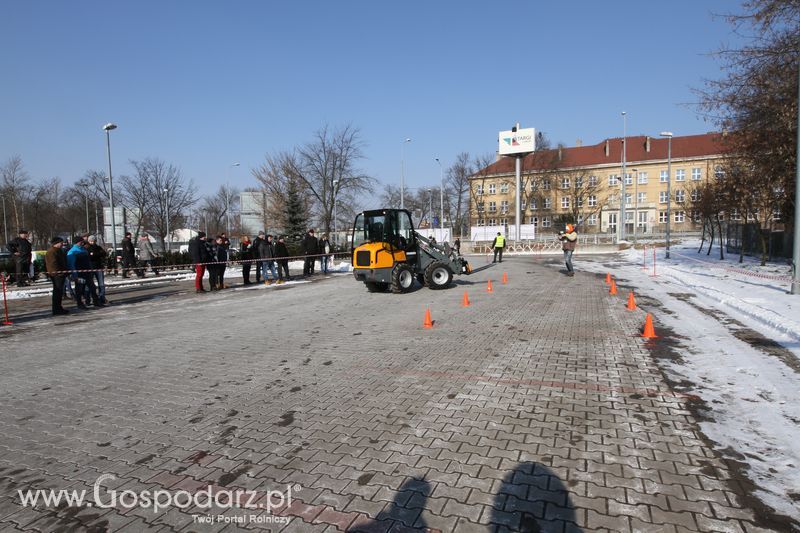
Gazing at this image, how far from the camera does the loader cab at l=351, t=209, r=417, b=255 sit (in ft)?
45.5

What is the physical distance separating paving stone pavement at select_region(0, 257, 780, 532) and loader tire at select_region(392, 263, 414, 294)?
5.31m

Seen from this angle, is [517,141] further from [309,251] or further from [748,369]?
[748,369]

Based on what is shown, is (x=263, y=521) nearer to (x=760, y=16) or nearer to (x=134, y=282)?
(x=760, y=16)

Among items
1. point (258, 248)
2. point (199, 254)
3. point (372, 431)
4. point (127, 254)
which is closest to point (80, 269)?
point (199, 254)

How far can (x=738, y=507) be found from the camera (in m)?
2.90

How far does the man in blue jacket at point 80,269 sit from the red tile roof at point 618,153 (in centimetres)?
6327

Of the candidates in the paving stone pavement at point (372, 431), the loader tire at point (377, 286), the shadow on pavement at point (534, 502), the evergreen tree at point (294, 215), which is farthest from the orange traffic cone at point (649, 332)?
the evergreen tree at point (294, 215)

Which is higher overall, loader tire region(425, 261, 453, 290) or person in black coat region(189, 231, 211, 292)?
person in black coat region(189, 231, 211, 292)

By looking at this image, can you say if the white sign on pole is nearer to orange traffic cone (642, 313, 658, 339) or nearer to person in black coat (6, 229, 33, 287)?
Answer: person in black coat (6, 229, 33, 287)

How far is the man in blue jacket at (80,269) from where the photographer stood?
12.5 metres

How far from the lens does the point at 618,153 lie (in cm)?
7475

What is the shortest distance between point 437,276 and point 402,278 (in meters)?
1.36

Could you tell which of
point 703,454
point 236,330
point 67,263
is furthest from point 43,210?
point 703,454

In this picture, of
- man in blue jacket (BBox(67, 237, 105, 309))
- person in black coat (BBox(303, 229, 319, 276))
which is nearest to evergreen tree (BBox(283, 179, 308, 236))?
person in black coat (BBox(303, 229, 319, 276))
